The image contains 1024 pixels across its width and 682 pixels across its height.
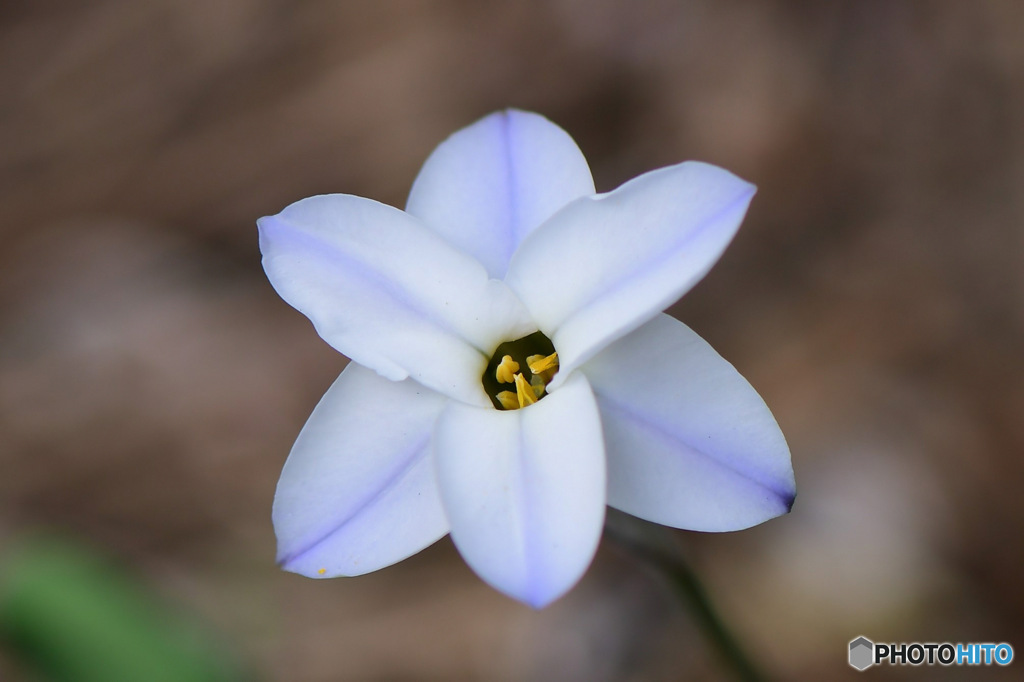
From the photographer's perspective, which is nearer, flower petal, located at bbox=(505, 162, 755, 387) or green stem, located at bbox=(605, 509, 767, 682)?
flower petal, located at bbox=(505, 162, 755, 387)

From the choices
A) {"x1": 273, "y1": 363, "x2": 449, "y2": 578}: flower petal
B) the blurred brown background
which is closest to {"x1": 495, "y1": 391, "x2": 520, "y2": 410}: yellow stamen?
{"x1": 273, "y1": 363, "x2": 449, "y2": 578}: flower petal

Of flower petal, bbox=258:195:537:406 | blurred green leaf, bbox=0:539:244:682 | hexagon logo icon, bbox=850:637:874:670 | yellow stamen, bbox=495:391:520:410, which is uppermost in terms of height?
flower petal, bbox=258:195:537:406

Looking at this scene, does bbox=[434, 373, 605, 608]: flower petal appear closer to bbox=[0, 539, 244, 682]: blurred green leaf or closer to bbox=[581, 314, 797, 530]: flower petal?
bbox=[581, 314, 797, 530]: flower petal

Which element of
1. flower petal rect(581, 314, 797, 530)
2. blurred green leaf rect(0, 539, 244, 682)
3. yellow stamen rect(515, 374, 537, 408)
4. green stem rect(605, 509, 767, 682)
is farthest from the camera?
blurred green leaf rect(0, 539, 244, 682)

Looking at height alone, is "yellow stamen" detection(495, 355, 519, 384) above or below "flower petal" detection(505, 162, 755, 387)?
below

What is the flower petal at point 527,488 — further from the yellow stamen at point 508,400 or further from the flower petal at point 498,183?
the flower petal at point 498,183

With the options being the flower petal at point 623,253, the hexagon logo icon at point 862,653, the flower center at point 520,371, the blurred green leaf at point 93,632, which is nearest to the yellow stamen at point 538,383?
the flower center at point 520,371

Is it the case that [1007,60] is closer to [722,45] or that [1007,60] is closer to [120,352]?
[722,45]

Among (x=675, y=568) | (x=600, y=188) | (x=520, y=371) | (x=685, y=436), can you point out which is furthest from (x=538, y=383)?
(x=600, y=188)
